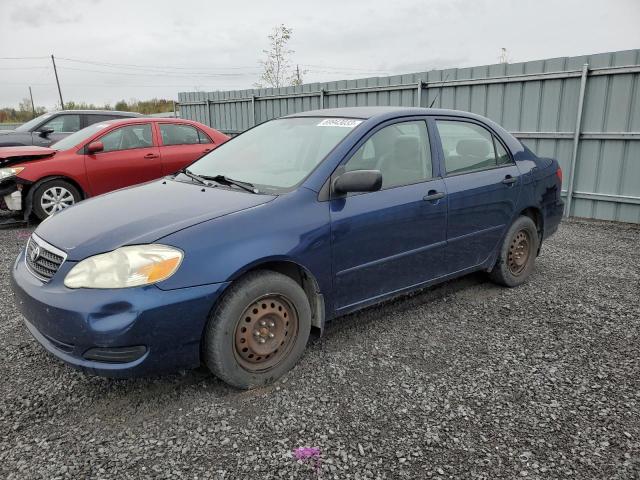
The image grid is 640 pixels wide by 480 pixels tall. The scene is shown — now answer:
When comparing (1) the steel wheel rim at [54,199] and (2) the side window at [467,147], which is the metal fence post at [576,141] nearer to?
(2) the side window at [467,147]

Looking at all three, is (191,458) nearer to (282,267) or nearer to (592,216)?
(282,267)

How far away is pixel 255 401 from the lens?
278cm

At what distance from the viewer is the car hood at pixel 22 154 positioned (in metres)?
6.85

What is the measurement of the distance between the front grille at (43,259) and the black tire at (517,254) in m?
3.47

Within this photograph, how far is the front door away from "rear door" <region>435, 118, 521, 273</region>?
165 mm

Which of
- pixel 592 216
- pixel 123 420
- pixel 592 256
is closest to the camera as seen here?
pixel 123 420

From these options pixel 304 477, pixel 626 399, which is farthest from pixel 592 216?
pixel 304 477

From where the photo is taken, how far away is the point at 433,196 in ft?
12.0

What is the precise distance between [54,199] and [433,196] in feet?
18.9

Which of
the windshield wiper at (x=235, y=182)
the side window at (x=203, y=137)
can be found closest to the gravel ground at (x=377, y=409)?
the windshield wiper at (x=235, y=182)

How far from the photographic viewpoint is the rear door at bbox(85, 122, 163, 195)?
728cm

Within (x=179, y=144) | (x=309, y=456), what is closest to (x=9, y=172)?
(x=179, y=144)

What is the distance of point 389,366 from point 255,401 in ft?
2.92

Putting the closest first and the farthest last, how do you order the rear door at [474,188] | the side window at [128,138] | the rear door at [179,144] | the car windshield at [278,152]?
the car windshield at [278,152] < the rear door at [474,188] < the side window at [128,138] < the rear door at [179,144]
